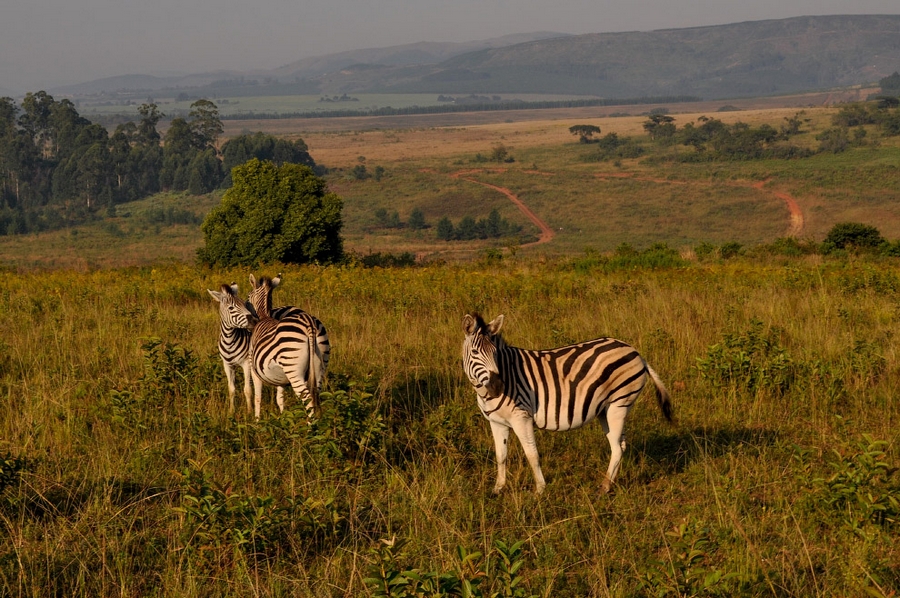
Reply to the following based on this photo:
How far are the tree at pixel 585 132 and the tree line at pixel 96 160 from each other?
4780 cm

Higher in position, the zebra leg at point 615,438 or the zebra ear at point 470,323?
the zebra ear at point 470,323

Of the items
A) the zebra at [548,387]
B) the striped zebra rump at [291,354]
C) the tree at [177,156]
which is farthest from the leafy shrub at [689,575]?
the tree at [177,156]

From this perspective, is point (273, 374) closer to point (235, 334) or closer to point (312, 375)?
point (312, 375)

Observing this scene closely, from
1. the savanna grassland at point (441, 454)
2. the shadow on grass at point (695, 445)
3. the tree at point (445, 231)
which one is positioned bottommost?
the tree at point (445, 231)

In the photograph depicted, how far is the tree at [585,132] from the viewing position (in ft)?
471

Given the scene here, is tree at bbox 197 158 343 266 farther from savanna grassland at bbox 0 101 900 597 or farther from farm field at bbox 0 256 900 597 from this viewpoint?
farm field at bbox 0 256 900 597

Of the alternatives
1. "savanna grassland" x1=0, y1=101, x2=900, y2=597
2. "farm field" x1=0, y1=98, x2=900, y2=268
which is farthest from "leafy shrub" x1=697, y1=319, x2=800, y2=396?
"farm field" x1=0, y1=98, x2=900, y2=268

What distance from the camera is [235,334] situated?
9.38 m

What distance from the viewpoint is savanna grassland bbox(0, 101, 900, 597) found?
5676 millimetres

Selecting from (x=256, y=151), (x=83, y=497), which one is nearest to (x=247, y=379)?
(x=83, y=497)

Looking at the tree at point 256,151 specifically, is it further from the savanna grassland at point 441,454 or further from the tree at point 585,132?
the savanna grassland at point 441,454

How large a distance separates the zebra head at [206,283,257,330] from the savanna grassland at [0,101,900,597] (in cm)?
93

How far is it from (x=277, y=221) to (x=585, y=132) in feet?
408

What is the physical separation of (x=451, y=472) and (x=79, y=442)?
362cm
